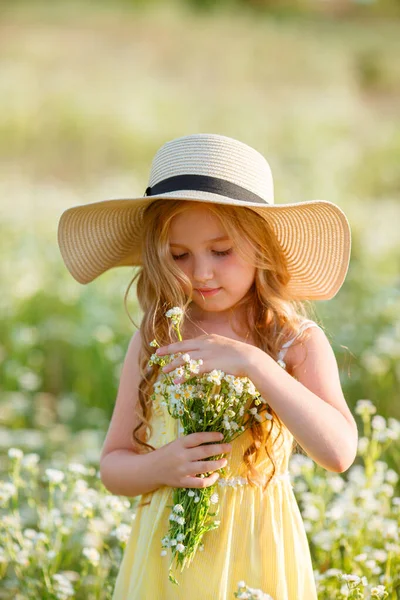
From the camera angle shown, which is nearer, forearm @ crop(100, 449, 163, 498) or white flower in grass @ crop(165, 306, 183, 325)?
white flower in grass @ crop(165, 306, 183, 325)

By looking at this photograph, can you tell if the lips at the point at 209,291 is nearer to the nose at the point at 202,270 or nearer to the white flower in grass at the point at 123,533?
the nose at the point at 202,270

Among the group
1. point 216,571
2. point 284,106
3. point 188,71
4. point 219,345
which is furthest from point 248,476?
point 188,71

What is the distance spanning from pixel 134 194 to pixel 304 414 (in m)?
A: 6.15

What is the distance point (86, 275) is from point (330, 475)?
5.08ft

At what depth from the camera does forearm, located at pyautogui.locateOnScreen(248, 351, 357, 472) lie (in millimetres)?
1729

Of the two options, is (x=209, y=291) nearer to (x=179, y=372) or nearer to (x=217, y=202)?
(x=217, y=202)

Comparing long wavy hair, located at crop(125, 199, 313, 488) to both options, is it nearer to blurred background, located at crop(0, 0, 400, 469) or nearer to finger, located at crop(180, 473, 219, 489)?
finger, located at crop(180, 473, 219, 489)

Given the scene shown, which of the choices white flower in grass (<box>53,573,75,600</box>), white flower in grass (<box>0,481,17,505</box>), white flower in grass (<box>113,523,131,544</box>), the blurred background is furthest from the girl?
the blurred background

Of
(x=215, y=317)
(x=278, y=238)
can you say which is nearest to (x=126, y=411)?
(x=215, y=317)

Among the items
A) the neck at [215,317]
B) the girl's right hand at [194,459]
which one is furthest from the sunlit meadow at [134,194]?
the neck at [215,317]

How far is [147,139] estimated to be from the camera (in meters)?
11.6

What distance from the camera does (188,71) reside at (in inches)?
642

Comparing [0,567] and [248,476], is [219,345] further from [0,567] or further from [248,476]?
[0,567]

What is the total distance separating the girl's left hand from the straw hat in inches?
13.2
